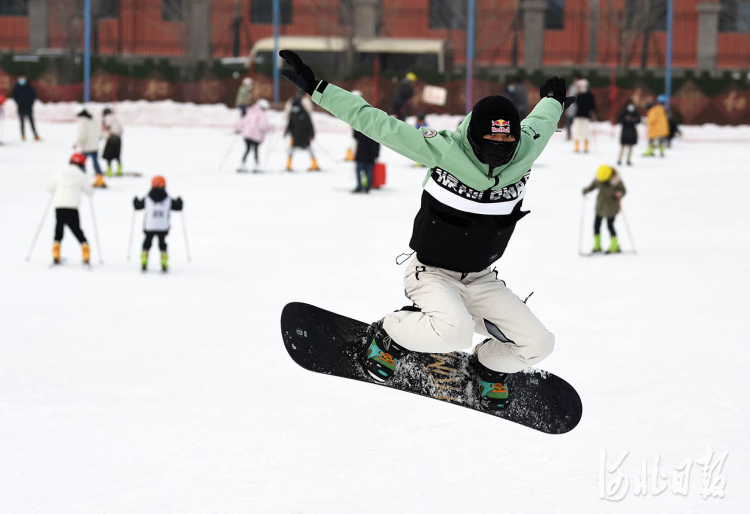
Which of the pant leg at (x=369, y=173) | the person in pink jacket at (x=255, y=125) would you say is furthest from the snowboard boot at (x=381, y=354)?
the person in pink jacket at (x=255, y=125)

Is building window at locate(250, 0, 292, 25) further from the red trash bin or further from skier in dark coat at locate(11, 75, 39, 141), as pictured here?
the red trash bin

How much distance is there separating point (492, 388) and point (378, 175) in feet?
38.7

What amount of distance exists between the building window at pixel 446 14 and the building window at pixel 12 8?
14.5 meters

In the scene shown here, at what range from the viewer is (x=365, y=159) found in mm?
15969

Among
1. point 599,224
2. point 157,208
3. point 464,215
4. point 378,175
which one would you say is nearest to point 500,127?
point 464,215

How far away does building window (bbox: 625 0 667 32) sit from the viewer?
113ft

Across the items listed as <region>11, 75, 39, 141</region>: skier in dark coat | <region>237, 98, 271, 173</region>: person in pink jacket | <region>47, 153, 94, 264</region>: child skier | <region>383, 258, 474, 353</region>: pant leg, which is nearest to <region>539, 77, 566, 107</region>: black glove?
<region>383, 258, 474, 353</region>: pant leg

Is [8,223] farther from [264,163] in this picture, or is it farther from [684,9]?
[684,9]

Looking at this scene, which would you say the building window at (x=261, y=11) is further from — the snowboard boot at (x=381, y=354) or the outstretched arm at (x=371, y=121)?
the outstretched arm at (x=371, y=121)

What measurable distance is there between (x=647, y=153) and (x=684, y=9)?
16037 mm

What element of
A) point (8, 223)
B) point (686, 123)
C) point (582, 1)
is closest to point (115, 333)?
point (8, 223)

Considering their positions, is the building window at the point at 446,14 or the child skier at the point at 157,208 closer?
the child skier at the point at 157,208

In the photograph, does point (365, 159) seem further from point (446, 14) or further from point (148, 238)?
point (446, 14)

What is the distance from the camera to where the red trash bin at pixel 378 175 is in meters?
16.5
